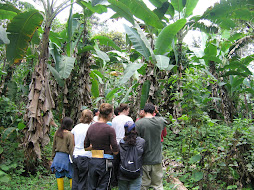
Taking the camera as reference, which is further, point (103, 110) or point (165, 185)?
point (165, 185)

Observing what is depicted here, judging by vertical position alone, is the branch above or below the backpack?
above

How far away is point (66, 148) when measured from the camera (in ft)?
13.9

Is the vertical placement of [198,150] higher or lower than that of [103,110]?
lower

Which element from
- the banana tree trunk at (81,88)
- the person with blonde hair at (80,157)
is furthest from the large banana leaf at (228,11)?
the person with blonde hair at (80,157)

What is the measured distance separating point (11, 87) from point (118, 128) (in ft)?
12.4

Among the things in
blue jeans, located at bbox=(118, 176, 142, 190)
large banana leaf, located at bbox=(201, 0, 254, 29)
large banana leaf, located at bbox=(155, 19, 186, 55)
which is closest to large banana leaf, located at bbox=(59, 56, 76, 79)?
large banana leaf, located at bbox=(155, 19, 186, 55)

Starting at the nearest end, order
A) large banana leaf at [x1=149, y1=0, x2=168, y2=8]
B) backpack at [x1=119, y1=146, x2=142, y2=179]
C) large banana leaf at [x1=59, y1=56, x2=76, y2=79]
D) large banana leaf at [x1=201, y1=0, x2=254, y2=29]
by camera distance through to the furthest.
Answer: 1. backpack at [x1=119, y1=146, x2=142, y2=179]
2. large banana leaf at [x1=59, y1=56, x2=76, y2=79]
3. large banana leaf at [x1=201, y1=0, x2=254, y2=29]
4. large banana leaf at [x1=149, y1=0, x2=168, y2=8]

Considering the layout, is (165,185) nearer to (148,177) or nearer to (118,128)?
(148,177)

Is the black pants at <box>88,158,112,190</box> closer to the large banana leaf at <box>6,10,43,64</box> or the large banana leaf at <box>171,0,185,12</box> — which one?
the large banana leaf at <box>6,10,43,64</box>

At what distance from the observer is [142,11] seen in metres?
5.95

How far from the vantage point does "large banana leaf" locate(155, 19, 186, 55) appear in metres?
6.01

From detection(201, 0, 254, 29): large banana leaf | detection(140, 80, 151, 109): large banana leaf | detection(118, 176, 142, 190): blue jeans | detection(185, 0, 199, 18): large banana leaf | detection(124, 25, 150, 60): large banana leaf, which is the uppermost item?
detection(185, 0, 199, 18): large banana leaf

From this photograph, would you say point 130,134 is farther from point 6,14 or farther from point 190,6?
point 190,6

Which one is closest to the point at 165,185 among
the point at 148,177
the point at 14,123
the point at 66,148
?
the point at 148,177
